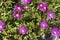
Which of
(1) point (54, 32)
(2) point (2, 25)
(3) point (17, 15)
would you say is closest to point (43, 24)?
(1) point (54, 32)

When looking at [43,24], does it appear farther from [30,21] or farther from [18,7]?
[18,7]

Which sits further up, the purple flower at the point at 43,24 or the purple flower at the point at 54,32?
the purple flower at the point at 43,24

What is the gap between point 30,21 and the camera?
2736 millimetres

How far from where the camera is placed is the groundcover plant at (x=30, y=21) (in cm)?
262

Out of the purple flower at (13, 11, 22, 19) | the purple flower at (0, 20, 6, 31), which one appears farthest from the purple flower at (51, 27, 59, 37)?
the purple flower at (0, 20, 6, 31)

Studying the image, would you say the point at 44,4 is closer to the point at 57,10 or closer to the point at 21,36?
the point at 57,10

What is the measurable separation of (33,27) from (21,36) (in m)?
0.18

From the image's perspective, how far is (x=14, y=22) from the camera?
8.92ft

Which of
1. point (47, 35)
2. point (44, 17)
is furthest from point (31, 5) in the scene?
point (47, 35)

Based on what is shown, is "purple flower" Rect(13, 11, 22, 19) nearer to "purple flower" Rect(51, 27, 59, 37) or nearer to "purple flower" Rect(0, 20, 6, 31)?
"purple flower" Rect(0, 20, 6, 31)

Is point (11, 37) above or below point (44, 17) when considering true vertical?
below

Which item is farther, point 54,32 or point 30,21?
point 30,21

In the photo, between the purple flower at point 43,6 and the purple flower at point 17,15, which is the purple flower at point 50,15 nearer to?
the purple flower at point 43,6

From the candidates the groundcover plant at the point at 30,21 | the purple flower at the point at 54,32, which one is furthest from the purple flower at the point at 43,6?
the purple flower at the point at 54,32
